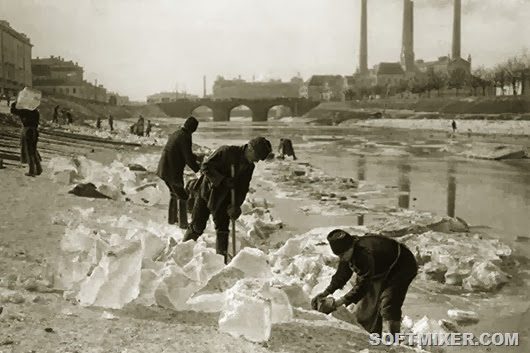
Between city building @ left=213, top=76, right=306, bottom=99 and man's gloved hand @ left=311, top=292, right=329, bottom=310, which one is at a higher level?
city building @ left=213, top=76, right=306, bottom=99

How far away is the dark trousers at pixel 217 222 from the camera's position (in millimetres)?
5641

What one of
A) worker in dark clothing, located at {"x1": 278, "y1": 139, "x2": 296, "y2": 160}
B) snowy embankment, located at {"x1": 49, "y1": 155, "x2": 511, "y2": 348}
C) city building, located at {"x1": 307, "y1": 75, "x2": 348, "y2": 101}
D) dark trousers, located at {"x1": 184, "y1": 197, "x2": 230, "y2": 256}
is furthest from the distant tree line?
dark trousers, located at {"x1": 184, "y1": 197, "x2": 230, "y2": 256}

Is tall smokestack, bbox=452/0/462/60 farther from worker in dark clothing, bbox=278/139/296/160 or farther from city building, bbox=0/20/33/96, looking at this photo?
worker in dark clothing, bbox=278/139/296/160

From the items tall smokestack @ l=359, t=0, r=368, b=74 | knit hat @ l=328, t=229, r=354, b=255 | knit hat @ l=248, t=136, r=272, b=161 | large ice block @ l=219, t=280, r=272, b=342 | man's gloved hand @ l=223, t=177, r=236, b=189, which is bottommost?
large ice block @ l=219, t=280, r=272, b=342

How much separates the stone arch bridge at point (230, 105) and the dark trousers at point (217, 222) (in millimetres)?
90422

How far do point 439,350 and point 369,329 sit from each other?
717 millimetres

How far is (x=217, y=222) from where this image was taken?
5625 mm

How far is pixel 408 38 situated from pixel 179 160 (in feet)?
364

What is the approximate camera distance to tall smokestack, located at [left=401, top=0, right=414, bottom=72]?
104938 mm

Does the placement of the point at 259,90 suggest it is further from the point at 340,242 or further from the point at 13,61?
the point at 340,242

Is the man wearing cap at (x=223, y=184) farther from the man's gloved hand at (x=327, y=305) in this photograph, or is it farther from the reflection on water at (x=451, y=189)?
the reflection on water at (x=451, y=189)

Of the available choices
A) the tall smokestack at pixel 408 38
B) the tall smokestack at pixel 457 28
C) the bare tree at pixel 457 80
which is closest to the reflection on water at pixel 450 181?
the bare tree at pixel 457 80

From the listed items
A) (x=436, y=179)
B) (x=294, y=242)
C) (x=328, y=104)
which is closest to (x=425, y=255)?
(x=294, y=242)

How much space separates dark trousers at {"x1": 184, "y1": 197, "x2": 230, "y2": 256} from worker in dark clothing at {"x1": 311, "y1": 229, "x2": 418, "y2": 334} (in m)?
1.57
